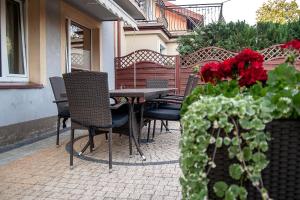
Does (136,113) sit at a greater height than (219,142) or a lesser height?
lesser

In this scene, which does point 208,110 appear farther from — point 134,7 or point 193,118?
point 134,7

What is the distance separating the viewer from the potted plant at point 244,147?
1465 millimetres

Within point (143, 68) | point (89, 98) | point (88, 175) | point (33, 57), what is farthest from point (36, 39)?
point (143, 68)

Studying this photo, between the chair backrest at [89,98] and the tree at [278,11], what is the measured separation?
2099cm

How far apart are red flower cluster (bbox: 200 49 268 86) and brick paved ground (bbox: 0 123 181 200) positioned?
4.93 feet

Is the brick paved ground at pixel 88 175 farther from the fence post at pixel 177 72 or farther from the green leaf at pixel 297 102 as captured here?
the fence post at pixel 177 72

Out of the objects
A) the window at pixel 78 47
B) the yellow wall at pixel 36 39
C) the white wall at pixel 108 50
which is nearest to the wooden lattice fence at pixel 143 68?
the white wall at pixel 108 50

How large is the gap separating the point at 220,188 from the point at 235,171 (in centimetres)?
11

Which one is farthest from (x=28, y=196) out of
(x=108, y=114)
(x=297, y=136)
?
(x=297, y=136)

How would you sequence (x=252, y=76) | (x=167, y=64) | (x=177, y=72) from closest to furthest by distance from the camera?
1. (x=252, y=76)
2. (x=177, y=72)
3. (x=167, y=64)

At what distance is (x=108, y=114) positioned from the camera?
3736mm

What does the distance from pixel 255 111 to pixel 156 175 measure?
2330mm

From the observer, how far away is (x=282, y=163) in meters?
1.50

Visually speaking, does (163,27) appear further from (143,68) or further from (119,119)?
(119,119)
